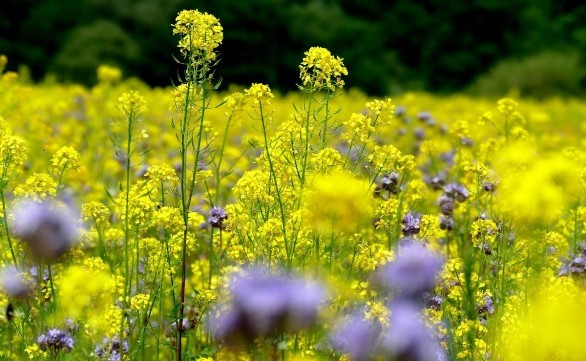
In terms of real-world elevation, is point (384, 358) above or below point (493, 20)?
below

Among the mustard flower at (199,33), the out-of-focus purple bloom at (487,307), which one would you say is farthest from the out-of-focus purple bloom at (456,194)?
the mustard flower at (199,33)

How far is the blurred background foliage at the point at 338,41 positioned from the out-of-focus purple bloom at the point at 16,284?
12930 millimetres

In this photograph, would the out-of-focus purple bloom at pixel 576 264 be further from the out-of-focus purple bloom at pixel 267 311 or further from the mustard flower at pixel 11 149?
the mustard flower at pixel 11 149

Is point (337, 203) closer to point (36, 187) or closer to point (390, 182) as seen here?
point (36, 187)

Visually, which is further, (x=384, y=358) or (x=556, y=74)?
(x=556, y=74)

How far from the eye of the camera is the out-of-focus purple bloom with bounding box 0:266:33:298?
2.29 metres

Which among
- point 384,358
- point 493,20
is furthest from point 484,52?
point 384,358

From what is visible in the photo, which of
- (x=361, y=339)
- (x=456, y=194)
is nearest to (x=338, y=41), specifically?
(x=456, y=194)

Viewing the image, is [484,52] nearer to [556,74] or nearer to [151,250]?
[556,74]

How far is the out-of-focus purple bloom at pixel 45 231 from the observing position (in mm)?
2055

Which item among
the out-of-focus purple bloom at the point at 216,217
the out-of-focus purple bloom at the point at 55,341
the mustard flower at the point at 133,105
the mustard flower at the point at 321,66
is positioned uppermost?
the mustard flower at the point at 321,66

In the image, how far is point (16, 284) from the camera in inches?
90.4

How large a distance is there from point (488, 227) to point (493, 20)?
77.7 feet

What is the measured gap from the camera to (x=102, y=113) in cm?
738
